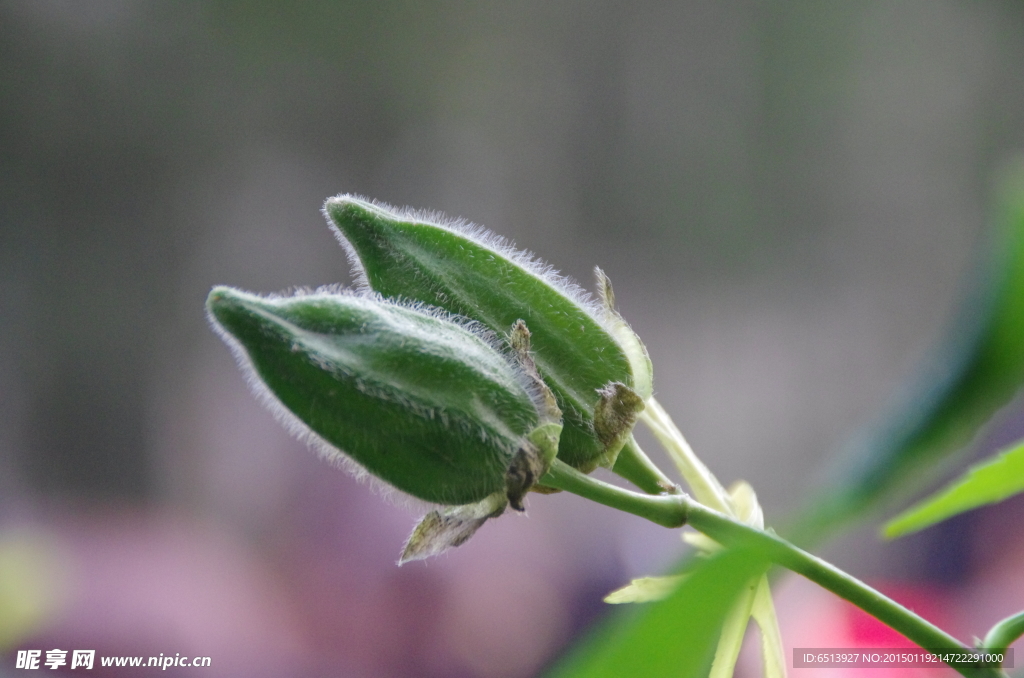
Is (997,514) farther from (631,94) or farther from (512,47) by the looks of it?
(512,47)

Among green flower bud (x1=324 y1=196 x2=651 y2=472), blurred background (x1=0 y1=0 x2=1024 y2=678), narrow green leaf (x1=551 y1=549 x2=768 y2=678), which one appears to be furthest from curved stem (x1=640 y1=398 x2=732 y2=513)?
blurred background (x1=0 y1=0 x2=1024 y2=678)

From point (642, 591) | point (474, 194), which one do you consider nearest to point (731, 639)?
point (642, 591)

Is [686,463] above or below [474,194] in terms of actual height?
below

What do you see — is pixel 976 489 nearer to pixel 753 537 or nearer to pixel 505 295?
pixel 753 537

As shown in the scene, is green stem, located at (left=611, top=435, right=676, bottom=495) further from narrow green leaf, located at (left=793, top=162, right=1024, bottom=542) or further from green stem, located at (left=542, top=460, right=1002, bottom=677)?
narrow green leaf, located at (left=793, top=162, right=1024, bottom=542)

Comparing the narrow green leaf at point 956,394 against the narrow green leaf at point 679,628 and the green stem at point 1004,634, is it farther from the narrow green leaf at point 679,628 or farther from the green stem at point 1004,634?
the green stem at point 1004,634

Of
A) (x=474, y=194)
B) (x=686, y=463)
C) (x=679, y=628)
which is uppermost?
(x=474, y=194)
